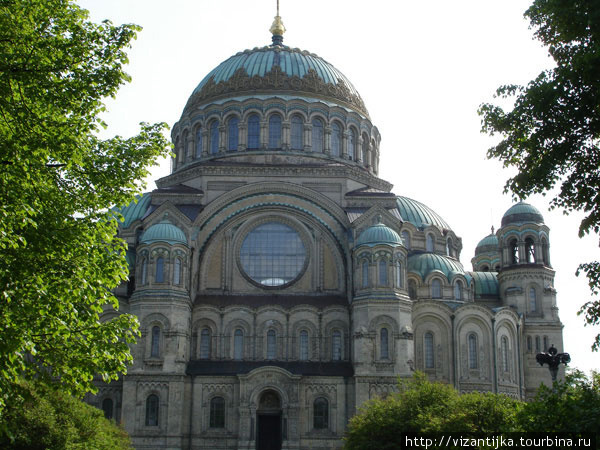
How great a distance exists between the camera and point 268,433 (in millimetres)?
42156

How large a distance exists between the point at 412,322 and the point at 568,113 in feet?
96.7

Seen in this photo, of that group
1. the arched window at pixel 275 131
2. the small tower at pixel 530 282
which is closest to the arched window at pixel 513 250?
the small tower at pixel 530 282

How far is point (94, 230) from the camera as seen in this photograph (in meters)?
17.8

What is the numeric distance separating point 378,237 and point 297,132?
11847 millimetres

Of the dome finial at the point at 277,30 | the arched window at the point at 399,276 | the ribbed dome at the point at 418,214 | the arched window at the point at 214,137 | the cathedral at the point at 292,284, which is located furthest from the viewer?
the dome finial at the point at 277,30

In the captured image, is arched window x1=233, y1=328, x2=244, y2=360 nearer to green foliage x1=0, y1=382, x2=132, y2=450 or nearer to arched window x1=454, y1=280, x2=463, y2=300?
arched window x1=454, y1=280, x2=463, y2=300

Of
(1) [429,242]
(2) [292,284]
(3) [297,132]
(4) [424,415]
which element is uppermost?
(3) [297,132]

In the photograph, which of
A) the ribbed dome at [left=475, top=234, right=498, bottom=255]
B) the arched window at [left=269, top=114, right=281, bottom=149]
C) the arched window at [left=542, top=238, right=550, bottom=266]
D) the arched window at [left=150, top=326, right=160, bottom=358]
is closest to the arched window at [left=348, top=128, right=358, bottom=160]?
the arched window at [left=269, top=114, right=281, bottom=149]

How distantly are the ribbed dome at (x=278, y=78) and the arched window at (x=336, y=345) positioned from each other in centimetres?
1725

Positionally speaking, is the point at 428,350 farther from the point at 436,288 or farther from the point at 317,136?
the point at 317,136

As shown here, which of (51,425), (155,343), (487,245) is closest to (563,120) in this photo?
(51,425)

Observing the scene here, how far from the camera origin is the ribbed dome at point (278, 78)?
53906mm

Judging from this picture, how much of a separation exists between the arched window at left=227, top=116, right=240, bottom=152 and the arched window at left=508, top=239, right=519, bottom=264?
62.2 feet

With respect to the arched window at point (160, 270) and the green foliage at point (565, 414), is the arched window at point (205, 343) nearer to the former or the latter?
the arched window at point (160, 270)
